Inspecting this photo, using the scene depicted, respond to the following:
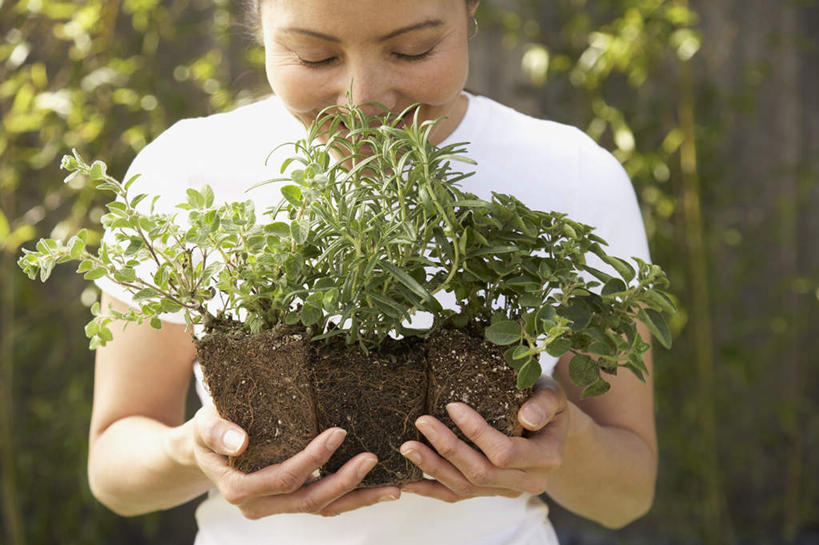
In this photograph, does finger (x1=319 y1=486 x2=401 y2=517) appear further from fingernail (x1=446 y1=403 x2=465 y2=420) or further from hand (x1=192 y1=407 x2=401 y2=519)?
fingernail (x1=446 y1=403 x2=465 y2=420)

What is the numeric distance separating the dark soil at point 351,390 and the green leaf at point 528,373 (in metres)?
0.06

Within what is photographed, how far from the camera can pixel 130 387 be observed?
1326 mm

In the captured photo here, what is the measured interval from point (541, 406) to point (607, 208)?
1.51 ft

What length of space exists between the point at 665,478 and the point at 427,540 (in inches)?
81.9

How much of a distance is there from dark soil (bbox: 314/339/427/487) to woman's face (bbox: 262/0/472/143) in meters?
0.32

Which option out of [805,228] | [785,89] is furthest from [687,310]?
[785,89]

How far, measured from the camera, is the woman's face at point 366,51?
1.07 m

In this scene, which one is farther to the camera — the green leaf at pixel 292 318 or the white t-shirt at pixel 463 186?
the white t-shirt at pixel 463 186

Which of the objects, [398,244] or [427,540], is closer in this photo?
[398,244]

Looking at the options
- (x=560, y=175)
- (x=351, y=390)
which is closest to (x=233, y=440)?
(x=351, y=390)

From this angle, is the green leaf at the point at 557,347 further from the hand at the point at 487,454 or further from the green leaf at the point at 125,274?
the green leaf at the point at 125,274

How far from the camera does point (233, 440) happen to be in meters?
0.96

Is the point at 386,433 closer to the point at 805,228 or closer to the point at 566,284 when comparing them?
the point at 566,284

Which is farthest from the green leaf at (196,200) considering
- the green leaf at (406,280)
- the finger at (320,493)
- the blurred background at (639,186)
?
the blurred background at (639,186)
